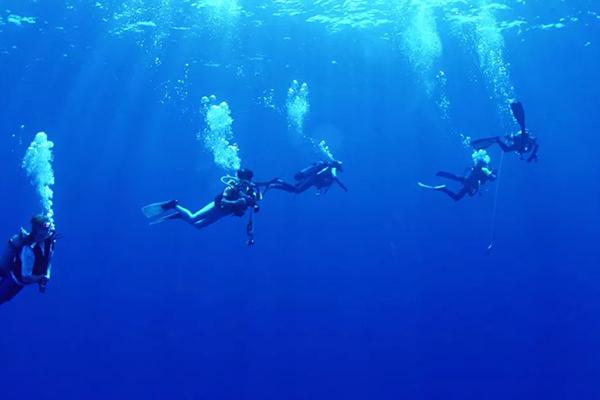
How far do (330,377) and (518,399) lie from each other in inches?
476

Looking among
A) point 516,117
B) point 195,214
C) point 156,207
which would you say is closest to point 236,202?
point 195,214

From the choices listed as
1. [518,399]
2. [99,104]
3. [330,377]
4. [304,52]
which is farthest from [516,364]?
[99,104]

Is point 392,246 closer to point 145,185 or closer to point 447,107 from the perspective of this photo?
point 447,107

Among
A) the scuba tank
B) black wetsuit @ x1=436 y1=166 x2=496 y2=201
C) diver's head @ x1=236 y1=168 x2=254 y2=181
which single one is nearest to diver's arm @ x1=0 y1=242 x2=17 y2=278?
diver's head @ x1=236 y1=168 x2=254 y2=181

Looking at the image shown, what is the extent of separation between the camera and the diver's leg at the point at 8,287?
25.7 ft

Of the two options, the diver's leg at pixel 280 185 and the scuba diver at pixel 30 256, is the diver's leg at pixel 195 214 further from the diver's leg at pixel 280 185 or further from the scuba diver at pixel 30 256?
the scuba diver at pixel 30 256

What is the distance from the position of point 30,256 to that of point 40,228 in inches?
18.6

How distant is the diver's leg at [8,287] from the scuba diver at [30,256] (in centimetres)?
2

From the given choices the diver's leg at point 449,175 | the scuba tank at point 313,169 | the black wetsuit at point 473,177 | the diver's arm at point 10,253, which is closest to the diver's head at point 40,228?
the diver's arm at point 10,253

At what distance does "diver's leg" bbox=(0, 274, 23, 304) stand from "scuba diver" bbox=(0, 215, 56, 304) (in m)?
0.02

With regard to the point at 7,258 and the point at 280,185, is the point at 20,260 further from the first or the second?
the point at 280,185

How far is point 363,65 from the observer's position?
118 ft

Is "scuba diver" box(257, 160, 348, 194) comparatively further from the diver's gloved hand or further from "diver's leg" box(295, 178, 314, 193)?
the diver's gloved hand

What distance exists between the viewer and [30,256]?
7.66 m
